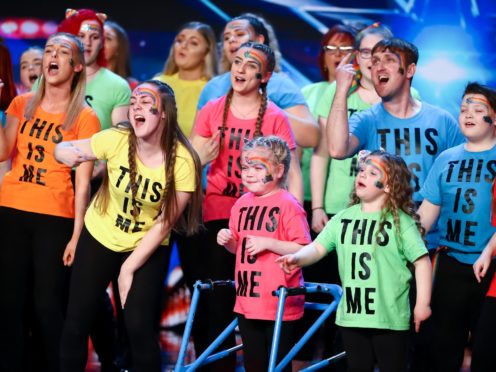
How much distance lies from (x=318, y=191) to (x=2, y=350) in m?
1.67

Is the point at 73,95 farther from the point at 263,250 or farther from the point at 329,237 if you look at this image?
the point at 329,237

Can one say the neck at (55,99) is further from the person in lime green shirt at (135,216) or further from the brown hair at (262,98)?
the brown hair at (262,98)

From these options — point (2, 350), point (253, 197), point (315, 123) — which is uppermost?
point (315, 123)

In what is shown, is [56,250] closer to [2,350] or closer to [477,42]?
[2,350]

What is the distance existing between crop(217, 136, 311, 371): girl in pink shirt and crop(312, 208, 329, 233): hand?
674 millimetres

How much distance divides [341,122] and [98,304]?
1290 mm

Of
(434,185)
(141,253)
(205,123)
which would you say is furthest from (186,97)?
→ (434,185)

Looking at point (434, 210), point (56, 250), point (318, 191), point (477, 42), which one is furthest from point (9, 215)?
point (477, 42)

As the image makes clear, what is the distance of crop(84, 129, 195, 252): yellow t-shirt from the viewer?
15.1 ft

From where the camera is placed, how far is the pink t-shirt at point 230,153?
4.93 meters

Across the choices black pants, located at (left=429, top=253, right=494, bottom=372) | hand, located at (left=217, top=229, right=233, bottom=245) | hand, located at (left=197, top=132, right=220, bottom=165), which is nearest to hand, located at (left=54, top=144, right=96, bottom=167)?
hand, located at (left=197, top=132, right=220, bottom=165)

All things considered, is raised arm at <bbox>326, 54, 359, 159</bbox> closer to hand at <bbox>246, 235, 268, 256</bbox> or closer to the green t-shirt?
hand at <bbox>246, 235, 268, 256</bbox>

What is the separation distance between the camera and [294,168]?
4.89 metres

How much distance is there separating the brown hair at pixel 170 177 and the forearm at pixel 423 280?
1.03 metres
